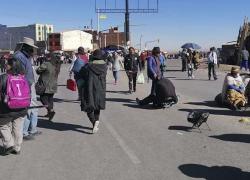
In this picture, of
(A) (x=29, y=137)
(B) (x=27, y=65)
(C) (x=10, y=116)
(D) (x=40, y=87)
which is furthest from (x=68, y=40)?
(C) (x=10, y=116)

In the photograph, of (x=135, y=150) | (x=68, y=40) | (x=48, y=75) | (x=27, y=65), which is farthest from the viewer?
(x=68, y=40)

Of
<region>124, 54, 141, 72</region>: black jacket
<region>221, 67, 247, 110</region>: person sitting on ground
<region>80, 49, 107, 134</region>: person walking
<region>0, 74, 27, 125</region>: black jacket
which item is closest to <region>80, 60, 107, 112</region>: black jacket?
<region>80, 49, 107, 134</region>: person walking

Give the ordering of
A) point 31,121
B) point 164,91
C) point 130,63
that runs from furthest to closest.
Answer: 1. point 130,63
2. point 164,91
3. point 31,121

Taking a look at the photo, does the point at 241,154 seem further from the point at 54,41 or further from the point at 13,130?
the point at 54,41

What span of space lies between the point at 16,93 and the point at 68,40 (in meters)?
84.1

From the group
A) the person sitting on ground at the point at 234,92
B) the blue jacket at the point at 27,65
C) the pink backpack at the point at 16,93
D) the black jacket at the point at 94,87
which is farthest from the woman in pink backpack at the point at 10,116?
the person sitting on ground at the point at 234,92

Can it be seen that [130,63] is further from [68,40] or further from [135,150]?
[68,40]

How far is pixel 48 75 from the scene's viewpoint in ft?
39.0

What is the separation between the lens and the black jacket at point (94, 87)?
1013 cm

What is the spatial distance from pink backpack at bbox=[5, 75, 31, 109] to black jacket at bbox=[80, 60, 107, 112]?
2036mm

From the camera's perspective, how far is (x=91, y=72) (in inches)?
402

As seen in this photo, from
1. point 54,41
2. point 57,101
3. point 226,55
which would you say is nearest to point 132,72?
point 57,101

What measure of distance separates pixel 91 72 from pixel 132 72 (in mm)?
9060

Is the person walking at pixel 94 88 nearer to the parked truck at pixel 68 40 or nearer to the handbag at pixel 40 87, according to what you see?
the handbag at pixel 40 87
